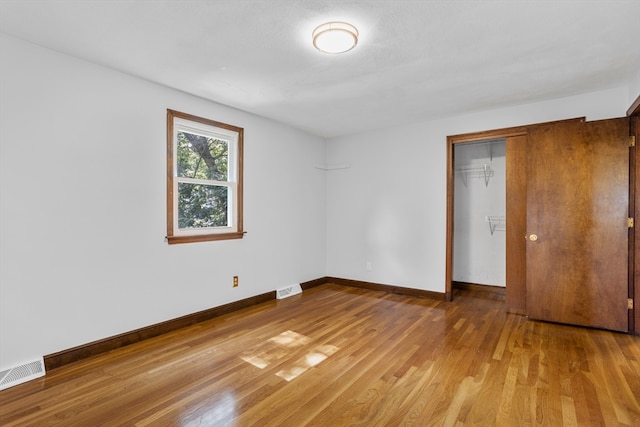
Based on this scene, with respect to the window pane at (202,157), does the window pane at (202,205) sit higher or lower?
lower

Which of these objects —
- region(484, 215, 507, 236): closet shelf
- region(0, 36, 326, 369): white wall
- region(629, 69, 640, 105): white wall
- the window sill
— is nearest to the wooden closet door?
region(629, 69, 640, 105): white wall

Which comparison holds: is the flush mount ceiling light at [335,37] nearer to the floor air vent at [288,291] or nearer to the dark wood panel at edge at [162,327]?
the dark wood panel at edge at [162,327]

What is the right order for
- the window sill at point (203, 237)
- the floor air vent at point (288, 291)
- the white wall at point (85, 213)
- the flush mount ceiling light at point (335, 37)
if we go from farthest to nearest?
the floor air vent at point (288, 291) → the window sill at point (203, 237) → the white wall at point (85, 213) → the flush mount ceiling light at point (335, 37)

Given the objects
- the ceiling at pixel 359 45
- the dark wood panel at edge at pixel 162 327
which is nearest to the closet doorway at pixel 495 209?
the ceiling at pixel 359 45

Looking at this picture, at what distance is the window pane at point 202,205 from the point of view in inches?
138

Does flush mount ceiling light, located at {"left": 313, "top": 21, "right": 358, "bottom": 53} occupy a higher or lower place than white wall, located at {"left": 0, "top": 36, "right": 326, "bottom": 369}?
higher

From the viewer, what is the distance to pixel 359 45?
95.8 inches

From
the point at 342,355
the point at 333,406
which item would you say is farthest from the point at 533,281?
the point at 333,406

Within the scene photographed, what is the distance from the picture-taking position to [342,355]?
9.00 feet

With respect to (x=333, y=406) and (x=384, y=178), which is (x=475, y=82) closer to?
(x=384, y=178)

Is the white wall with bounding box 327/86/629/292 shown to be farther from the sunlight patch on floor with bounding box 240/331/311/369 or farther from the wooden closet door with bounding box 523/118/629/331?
the sunlight patch on floor with bounding box 240/331/311/369

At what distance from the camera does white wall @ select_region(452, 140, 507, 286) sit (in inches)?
190

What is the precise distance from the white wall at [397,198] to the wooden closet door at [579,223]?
49cm

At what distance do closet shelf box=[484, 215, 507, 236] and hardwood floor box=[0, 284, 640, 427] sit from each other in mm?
1638
